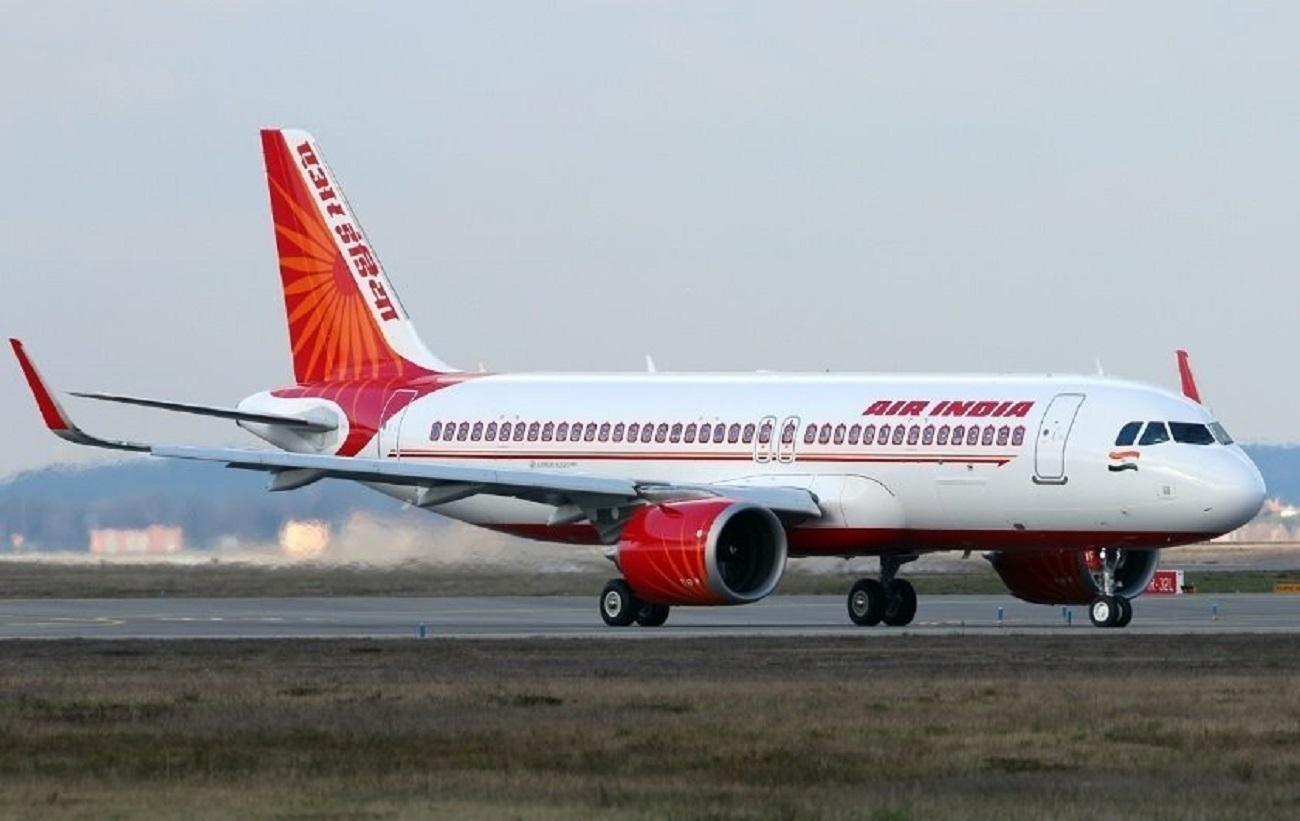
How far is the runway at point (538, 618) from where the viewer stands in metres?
43.5

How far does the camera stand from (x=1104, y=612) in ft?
147

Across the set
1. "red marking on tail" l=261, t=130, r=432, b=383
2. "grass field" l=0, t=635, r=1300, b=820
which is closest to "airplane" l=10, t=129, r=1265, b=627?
"red marking on tail" l=261, t=130, r=432, b=383

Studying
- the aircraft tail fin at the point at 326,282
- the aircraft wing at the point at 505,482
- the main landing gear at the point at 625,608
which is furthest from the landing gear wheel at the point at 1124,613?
the aircraft tail fin at the point at 326,282

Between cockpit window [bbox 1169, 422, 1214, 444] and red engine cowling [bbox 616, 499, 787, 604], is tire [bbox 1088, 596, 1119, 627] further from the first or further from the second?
red engine cowling [bbox 616, 499, 787, 604]

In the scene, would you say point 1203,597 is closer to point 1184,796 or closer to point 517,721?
point 517,721

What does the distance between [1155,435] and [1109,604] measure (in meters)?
A: 2.91

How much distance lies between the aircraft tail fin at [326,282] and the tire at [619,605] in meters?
9.86

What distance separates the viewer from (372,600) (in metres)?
58.9

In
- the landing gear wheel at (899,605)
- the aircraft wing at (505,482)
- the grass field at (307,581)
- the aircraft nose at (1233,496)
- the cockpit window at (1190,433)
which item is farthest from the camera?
the grass field at (307,581)

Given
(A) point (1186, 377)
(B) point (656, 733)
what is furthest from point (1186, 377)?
(B) point (656, 733)

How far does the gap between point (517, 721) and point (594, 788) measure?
5466mm

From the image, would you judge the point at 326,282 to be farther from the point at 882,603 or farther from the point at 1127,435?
the point at 1127,435

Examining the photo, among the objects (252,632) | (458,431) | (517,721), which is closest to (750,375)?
(458,431)

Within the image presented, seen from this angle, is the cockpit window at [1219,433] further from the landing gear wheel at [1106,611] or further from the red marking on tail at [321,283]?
the red marking on tail at [321,283]
